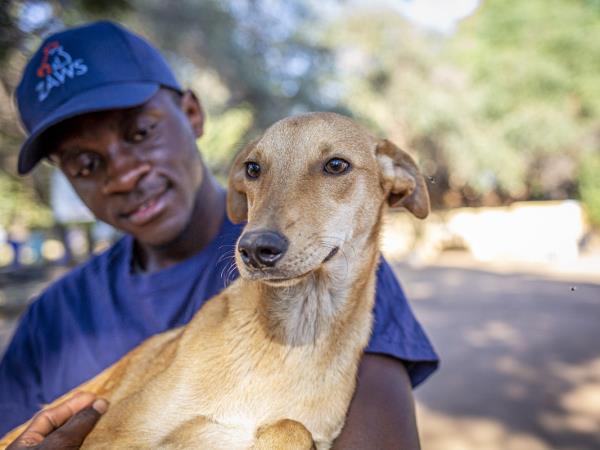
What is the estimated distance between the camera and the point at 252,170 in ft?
6.96

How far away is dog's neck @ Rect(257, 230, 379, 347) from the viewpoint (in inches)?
78.0

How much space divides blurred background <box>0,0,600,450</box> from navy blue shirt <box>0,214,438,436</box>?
0.76m

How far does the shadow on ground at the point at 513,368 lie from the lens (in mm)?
5164

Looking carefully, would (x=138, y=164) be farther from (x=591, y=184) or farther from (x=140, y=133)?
(x=591, y=184)

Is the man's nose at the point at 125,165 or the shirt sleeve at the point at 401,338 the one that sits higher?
the man's nose at the point at 125,165

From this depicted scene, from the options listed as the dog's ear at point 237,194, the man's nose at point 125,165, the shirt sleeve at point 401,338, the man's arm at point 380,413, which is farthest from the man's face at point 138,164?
the man's arm at point 380,413

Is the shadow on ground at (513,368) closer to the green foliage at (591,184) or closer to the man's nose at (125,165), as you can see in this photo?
the man's nose at (125,165)

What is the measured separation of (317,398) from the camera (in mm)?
1811

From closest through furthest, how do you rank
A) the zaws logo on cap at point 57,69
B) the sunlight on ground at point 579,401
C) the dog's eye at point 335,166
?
the dog's eye at point 335,166 < the zaws logo on cap at point 57,69 < the sunlight on ground at point 579,401

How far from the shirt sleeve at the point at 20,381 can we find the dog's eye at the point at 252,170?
1286 millimetres

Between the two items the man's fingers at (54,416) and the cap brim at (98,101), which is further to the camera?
the cap brim at (98,101)


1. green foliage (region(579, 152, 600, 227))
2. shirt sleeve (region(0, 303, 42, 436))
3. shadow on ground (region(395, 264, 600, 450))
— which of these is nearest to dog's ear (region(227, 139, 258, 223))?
shirt sleeve (region(0, 303, 42, 436))

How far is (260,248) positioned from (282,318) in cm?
48

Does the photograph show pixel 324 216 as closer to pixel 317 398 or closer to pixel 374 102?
pixel 317 398
